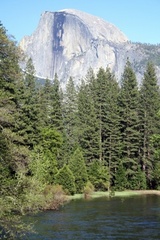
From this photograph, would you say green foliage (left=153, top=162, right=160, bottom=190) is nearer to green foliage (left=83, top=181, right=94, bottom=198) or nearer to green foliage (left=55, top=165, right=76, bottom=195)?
green foliage (left=83, top=181, right=94, bottom=198)

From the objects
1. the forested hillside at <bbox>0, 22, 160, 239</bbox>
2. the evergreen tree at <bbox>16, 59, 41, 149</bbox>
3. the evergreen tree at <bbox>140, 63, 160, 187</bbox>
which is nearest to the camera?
the evergreen tree at <bbox>16, 59, 41, 149</bbox>

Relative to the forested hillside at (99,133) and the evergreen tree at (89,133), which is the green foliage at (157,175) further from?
A: the evergreen tree at (89,133)

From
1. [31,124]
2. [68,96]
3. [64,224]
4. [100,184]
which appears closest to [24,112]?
[31,124]

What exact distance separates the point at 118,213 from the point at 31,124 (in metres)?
16.9

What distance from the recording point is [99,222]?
30.2 metres

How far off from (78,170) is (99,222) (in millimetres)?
23555

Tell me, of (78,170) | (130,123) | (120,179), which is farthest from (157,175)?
(78,170)

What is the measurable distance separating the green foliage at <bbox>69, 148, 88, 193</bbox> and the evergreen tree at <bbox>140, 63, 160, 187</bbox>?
13051 mm

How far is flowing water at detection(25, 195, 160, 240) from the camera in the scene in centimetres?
2567

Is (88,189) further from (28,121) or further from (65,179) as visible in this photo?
(28,121)

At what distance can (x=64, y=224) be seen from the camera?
2911 cm

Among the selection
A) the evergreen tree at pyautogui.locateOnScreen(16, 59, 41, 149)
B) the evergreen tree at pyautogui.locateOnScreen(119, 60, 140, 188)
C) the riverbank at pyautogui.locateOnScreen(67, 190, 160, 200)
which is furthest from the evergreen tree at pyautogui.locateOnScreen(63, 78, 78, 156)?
A: the evergreen tree at pyautogui.locateOnScreen(16, 59, 41, 149)

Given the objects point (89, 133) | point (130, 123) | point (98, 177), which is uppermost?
point (130, 123)

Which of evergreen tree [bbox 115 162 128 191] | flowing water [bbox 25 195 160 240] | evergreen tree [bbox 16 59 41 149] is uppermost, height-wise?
evergreen tree [bbox 16 59 41 149]
